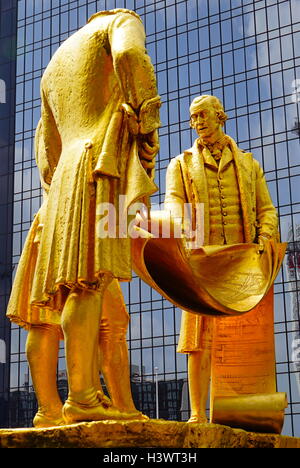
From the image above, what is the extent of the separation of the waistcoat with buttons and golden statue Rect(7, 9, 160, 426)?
1855 millimetres

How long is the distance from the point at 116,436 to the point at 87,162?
6.62 feet

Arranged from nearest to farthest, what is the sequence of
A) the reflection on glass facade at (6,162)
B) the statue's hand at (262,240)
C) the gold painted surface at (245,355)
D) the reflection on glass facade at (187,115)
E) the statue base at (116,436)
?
the statue base at (116,436)
the gold painted surface at (245,355)
the statue's hand at (262,240)
the reflection on glass facade at (187,115)
the reflection on glass facade at (6,162)

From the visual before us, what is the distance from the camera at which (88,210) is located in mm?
5980

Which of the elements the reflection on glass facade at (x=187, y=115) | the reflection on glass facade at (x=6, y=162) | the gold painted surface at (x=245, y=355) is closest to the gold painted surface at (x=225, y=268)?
the gold painted surface at (x=245, y=355)

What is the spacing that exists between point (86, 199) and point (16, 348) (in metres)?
46.5

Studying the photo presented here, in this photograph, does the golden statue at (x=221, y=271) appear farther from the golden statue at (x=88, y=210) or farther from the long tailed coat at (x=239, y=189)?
the golden statue at (x=88, y=210)

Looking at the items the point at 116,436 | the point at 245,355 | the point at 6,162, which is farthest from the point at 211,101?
the point at 6,162

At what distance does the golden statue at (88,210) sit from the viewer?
19.0 ft

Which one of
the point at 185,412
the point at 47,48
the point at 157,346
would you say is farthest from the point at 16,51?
the point at 185,412

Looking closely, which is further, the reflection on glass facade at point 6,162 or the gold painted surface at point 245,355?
the reflection on glass facade at point 6,162

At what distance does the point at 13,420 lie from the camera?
49219 millimetres

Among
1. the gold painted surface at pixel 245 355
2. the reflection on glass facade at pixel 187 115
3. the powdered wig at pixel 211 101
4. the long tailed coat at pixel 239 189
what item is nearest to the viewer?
the gold painted surface at pixel 245 355

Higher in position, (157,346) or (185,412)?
(157,346)

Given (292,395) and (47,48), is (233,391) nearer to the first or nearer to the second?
(292,395)
